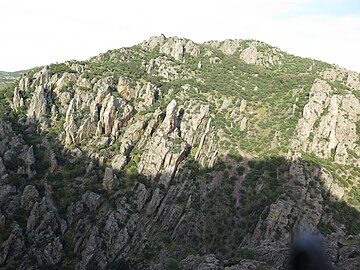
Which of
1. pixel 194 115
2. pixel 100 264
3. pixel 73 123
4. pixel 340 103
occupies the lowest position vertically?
pixel 100 264

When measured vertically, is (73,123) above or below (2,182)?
above

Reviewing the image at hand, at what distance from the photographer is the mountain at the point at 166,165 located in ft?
259

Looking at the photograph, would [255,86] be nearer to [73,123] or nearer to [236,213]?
[236,213]

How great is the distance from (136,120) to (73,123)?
733 inches

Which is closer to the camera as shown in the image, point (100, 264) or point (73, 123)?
point (100, 264)

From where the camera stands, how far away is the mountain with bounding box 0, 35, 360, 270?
78.8 metres

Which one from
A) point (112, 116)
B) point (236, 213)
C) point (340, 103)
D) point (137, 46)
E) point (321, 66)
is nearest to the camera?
point (236, 213)

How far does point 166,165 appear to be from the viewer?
9469 cm

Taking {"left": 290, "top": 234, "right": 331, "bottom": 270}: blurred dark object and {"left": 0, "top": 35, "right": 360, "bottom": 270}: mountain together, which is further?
{"left": 0, "top": 35, "right": 360, "bottom": 270}: mountain

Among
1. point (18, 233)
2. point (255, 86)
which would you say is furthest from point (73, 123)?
point (255, 86)

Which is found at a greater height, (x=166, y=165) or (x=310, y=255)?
(x=310, y=255)

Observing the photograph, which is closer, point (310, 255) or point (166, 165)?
point (310, 255)

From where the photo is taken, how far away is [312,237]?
6152 millimetres

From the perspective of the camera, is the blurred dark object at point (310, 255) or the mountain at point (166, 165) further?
the mountain at point (166, 165)
